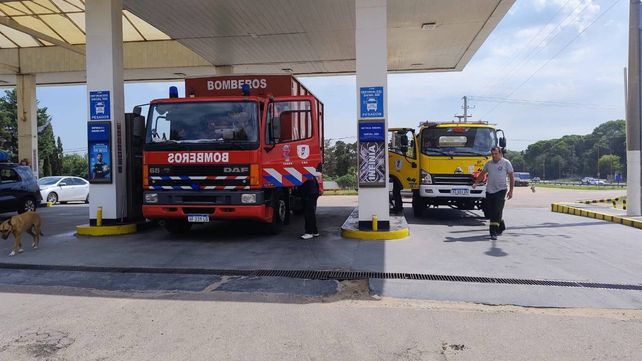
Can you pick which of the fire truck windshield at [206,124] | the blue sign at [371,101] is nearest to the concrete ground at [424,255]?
the fire truck windshield at [206,124]

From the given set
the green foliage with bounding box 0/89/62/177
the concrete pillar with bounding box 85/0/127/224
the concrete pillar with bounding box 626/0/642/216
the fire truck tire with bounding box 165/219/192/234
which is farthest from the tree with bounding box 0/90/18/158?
the concrete pillar with bounding box 626/0/642/216

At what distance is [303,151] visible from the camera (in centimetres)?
991

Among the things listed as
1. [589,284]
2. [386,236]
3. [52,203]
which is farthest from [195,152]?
[52,203]

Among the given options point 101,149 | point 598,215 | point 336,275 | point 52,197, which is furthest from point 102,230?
point 52,197

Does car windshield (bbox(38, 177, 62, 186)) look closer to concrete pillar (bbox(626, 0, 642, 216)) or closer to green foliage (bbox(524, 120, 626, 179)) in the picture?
concrete pillar (bbox(626, 0, 642, 216))

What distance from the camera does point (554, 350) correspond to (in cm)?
395

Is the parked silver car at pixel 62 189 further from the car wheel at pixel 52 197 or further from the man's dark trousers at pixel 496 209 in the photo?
the man's dark trousers at pixel 496 209

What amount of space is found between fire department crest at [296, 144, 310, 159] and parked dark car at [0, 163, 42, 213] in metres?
8.72

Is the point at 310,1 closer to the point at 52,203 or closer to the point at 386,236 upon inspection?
the point at 386,236

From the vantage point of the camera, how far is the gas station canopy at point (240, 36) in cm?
1277

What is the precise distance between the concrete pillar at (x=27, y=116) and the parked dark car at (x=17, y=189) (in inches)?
297

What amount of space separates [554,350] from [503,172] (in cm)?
603

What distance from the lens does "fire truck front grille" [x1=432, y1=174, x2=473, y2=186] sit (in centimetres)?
1209

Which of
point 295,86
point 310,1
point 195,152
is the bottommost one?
point 195,152
